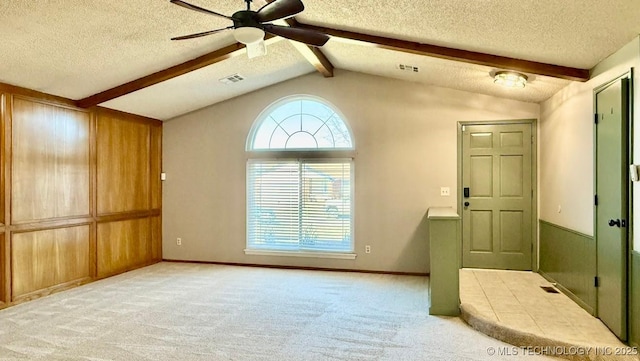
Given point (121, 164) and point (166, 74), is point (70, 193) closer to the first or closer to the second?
point (121, 164)

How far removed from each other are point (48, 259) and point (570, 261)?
585 centimetres

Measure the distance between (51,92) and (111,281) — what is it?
8.17 feet

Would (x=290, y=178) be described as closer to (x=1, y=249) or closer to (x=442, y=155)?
(x=442, y=155)

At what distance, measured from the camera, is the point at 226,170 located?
615 cm

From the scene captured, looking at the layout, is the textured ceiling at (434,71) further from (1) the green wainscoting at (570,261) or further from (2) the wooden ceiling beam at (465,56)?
(1) the green wainscoting at (570,261)

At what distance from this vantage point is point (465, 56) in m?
3.91

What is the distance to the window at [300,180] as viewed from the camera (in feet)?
18.8

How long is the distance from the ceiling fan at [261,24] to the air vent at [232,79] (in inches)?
88.6

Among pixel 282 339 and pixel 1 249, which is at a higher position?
pixel 1 249

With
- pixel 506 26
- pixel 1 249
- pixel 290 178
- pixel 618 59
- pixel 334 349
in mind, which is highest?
pixel 506 26

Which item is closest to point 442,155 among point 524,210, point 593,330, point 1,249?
point 524,210

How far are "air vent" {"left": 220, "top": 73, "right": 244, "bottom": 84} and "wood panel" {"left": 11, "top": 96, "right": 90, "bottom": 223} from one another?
1.85 metres

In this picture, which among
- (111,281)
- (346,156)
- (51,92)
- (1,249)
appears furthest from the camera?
(346,156)

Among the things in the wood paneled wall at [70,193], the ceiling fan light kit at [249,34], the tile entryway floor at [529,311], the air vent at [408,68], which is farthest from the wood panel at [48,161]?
the tile entryway floor at [529,311]
